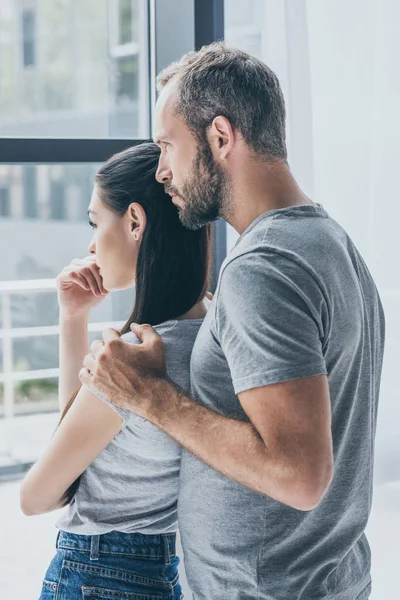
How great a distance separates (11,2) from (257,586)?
2387 mm

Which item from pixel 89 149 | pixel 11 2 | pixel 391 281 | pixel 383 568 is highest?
pixel 11 2

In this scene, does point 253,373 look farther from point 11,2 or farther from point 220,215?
point 11,2

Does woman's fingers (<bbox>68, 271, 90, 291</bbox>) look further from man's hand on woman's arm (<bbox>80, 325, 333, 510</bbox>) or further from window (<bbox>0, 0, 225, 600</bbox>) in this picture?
man's hand on woman's arm (<bbox>80, 325, 333, 510</bbox>)

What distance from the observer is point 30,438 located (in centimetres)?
384

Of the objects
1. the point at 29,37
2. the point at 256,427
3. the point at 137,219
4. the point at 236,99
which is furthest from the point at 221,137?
the point at 29,37

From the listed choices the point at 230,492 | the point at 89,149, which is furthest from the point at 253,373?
the point at 89,149

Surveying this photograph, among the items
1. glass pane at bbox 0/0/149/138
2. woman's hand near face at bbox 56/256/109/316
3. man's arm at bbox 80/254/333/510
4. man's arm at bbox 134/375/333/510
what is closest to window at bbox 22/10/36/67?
glass pane at bbox 0/0/149/138

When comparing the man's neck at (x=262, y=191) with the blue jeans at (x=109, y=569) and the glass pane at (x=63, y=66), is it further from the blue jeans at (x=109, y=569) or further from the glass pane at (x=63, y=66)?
the glass pane at (x=63, y=66)

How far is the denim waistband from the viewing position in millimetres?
1186

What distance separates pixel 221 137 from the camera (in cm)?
112

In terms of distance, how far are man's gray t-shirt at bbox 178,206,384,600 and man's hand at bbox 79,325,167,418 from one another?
7cm

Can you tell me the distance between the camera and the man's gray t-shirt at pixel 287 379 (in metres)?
0.92

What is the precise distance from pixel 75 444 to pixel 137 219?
15.9 inches

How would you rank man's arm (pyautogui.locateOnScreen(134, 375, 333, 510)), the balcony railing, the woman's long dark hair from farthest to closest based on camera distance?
the balcony railing
the woman's long dark hair
man's arm (pyautogui.locateOnScreen(134, 375, 333, 510))
